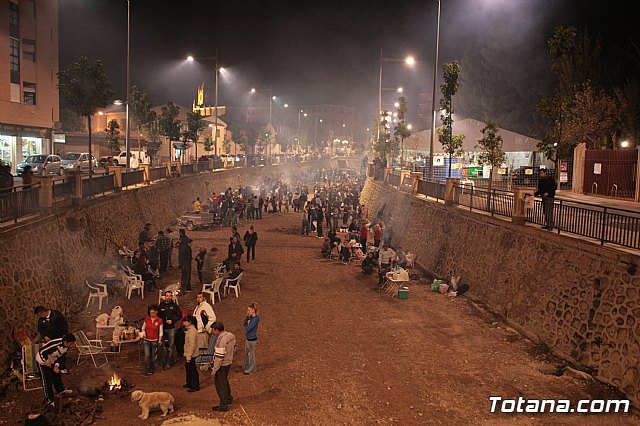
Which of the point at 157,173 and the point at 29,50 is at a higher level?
the point at 29,50

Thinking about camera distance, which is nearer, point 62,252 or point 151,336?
point 151,336

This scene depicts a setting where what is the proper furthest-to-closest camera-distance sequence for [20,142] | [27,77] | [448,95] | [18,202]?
[27,77], [20,142], [448,95], [18,202]

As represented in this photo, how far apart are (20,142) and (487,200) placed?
32.5 m

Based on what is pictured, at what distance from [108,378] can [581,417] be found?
25.7ft

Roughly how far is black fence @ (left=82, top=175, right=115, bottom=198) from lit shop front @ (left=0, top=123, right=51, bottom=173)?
52.2 feet

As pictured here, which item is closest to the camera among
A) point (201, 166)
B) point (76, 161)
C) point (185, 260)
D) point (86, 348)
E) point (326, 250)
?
point (86, 348)

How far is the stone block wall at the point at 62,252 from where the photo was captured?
1088 cm

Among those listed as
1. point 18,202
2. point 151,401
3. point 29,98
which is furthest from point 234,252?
point 29,98

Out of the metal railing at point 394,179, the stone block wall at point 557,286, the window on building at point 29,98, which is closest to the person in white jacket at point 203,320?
the stone block wall at point 557,286

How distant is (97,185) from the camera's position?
1936 centimetres

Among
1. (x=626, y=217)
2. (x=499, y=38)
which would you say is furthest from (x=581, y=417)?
(x=499, y=38)

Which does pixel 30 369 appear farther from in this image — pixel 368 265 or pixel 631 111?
pixel 631 111

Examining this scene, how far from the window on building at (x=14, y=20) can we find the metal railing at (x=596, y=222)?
36.1 m

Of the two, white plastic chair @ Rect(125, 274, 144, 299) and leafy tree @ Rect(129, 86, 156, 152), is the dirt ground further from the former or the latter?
leafy tree @ Rect(129, 86, 156, 152)
